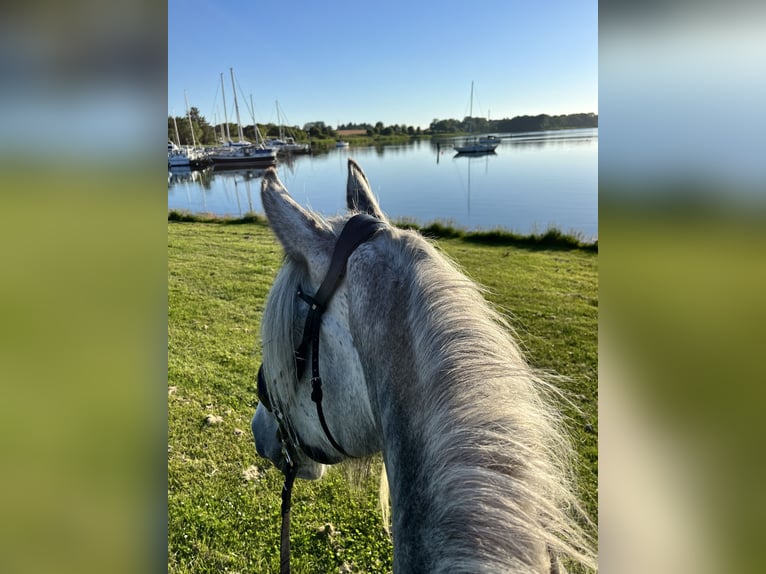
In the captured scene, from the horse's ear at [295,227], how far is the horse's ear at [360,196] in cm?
21

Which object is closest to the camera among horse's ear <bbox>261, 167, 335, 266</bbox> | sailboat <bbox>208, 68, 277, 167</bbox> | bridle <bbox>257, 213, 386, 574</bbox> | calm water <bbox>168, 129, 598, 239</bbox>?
bridle <bbox>257, 213, 386, 574</bbox>

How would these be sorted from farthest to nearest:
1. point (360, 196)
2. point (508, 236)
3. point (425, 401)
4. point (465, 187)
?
point (465, 187)
point (508, 236)
point (360, 196)
point (425, 401)

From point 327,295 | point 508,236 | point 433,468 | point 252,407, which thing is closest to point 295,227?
point 327,295

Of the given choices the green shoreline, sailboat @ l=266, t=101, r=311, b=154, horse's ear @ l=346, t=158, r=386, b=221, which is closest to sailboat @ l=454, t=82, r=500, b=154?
sailboat @ l=266, t=101, r=311, b=154

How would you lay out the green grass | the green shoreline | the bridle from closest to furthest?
the bridle → the green grass → the green shoreline

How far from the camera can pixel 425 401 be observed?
908 millimetres

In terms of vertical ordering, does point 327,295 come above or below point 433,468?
above

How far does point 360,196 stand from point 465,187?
20.4 metres

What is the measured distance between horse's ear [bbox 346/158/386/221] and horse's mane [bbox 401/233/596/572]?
53 centimetres

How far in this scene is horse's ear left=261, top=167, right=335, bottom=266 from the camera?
1287 millimetres

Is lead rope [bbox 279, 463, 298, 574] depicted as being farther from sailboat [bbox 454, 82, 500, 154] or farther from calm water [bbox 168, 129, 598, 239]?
sailboat [bbox 454, 82, 500, 154]

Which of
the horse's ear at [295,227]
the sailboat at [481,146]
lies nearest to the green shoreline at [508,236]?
the horse's ear at [295,227]

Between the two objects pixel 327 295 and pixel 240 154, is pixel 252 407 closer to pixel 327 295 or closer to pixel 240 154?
pixel 327 295
